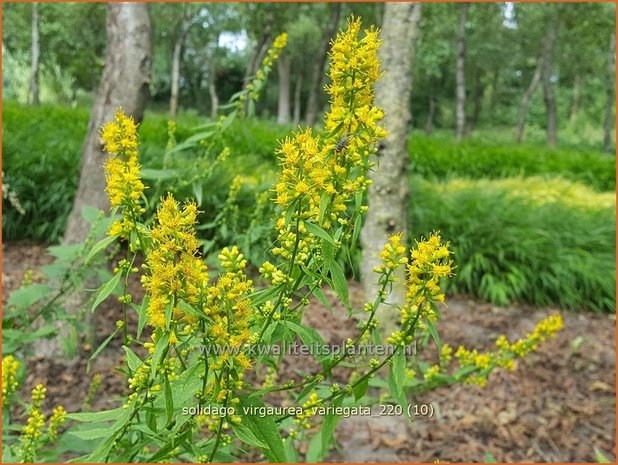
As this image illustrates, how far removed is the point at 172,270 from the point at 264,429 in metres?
0.35

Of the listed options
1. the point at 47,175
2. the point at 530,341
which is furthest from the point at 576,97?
the point at 530,341

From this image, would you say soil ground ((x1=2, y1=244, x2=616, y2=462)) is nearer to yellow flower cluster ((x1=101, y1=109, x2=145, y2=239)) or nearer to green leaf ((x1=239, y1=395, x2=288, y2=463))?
green leaf ((x1=239, y1=395, x2=288, y2=463))

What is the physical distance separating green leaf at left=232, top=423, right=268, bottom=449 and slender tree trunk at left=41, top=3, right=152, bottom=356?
2348 mm

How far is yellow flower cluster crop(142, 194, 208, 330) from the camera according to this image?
970 mm

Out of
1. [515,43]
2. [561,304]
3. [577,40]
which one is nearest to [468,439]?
[561,304]

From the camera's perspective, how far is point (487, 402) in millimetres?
3688

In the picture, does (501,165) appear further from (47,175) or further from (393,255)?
(393,255)

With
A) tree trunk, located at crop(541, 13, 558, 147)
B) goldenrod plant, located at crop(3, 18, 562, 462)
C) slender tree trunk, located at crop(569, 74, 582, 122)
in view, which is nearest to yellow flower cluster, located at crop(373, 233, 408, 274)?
goldenrod plant, located at crop(3, 18, 562, 462)

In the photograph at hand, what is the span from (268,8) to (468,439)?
16319 millimetres

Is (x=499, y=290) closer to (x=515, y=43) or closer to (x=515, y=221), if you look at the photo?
(x=515, y=221)

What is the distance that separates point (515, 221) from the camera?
19.6 feet

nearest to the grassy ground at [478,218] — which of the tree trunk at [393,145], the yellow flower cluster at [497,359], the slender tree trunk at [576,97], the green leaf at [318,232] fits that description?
the tree trunk at [393,145]

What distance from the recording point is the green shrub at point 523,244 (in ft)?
18.2

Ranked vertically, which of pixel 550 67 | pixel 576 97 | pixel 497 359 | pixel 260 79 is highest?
pixel 576 97
